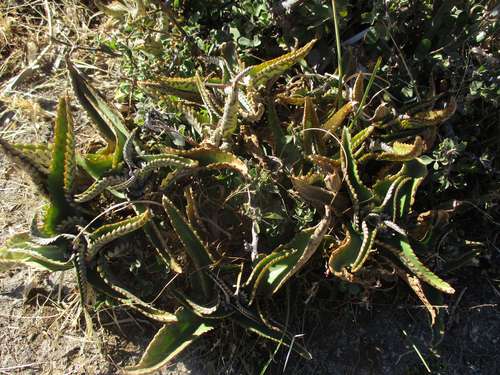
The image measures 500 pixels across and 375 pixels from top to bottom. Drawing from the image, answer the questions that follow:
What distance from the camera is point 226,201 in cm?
147

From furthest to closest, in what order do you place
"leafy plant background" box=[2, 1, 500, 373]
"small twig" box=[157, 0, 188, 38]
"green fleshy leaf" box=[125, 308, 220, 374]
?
"small twig" box=[157, 0, 188, 38] → "leafy plant background" box=[2, 1, 500, 373] → "green fleshy leaf" box=[125, 308, 220, 374]

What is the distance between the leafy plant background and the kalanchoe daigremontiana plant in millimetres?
58

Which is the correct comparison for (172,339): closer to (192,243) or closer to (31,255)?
(192,243)

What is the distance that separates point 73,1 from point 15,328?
202cm

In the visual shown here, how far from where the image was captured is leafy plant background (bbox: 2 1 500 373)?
1405 mm

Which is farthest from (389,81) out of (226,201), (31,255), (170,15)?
(31,255)

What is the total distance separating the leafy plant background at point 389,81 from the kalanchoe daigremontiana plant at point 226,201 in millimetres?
58

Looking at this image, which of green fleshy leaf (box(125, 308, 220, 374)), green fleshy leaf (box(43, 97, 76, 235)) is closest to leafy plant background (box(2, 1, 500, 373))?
green fleshy leaf (box(125, 308, 220, 374))

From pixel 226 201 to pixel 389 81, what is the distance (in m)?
0.89

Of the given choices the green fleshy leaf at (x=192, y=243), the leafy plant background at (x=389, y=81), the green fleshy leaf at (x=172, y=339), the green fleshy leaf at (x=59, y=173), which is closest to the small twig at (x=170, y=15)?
the leafy plant background at (x=389, y=81)

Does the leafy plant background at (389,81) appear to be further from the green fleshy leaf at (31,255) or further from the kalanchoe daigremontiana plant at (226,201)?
the green fleshy leaf at (31,255)

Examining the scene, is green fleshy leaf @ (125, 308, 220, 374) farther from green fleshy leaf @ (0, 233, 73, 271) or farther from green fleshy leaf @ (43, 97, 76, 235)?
green fleshy leaf @ (43, 97, 76, 235)

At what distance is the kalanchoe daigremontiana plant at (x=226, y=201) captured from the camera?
1.26m

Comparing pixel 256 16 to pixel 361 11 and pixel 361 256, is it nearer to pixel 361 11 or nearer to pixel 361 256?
pixel 361 11
